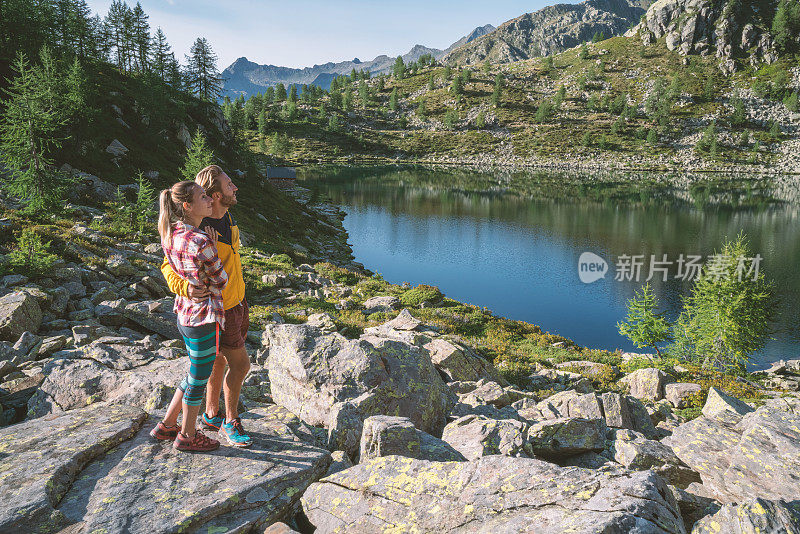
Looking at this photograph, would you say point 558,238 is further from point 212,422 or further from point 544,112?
point 544,112

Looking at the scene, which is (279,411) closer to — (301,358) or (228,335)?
(301,358)

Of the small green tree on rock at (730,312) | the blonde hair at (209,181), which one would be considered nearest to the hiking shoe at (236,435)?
the blonde hair at (209,181)

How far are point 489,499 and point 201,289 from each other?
14.1ft

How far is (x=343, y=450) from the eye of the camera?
6.55m

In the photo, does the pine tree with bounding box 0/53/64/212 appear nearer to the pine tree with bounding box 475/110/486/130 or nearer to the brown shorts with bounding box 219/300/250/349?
the brown shorts with bounding box 219/300/250/349

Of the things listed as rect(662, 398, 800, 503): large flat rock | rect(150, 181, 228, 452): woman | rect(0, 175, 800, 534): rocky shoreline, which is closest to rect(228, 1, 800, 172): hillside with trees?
rect(0, 175, 800, 534): rocky shoreline

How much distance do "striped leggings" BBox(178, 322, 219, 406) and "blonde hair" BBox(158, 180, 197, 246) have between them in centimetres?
119

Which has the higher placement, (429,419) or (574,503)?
(574,503)

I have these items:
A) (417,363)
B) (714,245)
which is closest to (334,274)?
(417,363)

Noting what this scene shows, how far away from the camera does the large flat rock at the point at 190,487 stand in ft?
13.8

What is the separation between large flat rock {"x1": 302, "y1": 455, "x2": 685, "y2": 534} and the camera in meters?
3.73

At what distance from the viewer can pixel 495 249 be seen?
5294 cm

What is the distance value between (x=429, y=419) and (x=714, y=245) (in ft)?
199

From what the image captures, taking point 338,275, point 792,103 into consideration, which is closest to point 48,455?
point 338,275
